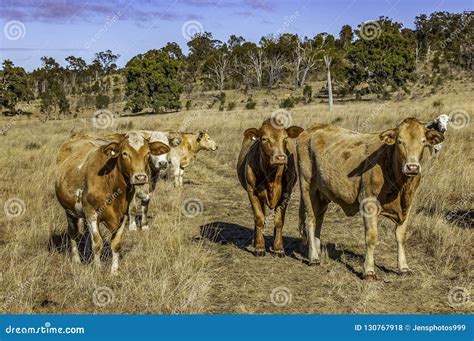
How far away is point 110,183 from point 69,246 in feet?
6.49

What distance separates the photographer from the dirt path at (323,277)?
5.51m

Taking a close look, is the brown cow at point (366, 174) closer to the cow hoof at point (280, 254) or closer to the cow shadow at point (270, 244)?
the cow shadow at point (270, 244)

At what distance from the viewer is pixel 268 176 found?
7.58 meters

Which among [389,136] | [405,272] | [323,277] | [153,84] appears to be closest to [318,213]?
[323,277]

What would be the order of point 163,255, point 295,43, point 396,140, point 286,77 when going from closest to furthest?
point 396,140
point 163,255
point 295,43
point 286,77

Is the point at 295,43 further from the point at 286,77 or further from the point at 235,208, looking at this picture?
the point at 235,208

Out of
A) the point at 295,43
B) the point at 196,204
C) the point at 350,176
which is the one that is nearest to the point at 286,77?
the point at 295,43

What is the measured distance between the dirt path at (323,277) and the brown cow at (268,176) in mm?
350

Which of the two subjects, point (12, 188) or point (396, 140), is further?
point (12, 188)

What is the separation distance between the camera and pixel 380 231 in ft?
27.9

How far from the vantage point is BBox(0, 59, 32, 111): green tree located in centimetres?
5431

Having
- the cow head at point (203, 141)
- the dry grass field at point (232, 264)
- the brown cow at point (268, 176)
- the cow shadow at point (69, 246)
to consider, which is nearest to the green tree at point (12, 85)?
the cow head at point (203, 141)

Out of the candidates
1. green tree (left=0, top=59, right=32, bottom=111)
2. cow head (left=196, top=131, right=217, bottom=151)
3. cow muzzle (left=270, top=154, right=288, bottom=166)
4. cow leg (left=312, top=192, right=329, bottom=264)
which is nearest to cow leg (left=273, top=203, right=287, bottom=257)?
cow leg (left=312, top=192, right=329, bottom=264)

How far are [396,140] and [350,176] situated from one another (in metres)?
0.84
